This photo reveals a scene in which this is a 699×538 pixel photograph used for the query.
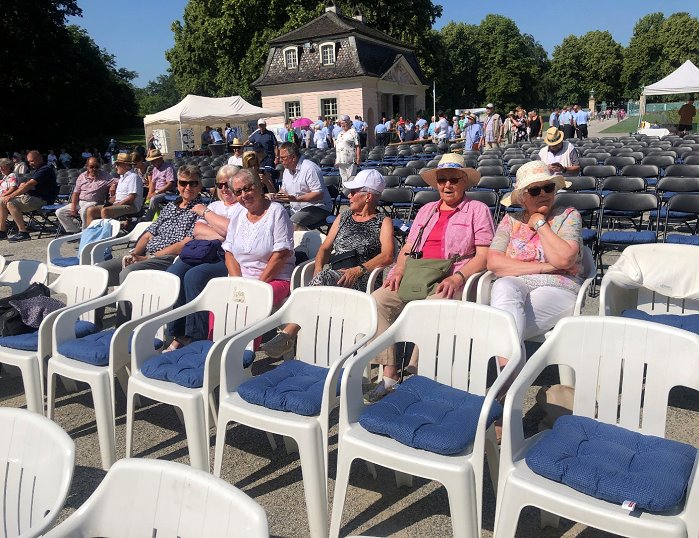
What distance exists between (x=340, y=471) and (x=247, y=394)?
0.63 meters

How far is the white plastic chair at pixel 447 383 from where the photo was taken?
7.49 ft

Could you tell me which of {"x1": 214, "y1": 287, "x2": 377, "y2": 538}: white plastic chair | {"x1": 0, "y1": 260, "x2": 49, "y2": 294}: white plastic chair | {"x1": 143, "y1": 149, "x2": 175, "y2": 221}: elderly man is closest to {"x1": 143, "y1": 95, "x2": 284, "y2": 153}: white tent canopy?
{"x1": 143, "y1": 149, "x2": 175, "y2": 221}: elderly man

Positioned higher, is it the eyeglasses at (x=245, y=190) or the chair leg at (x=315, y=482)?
the eyeglasses at (x=245, y=190)

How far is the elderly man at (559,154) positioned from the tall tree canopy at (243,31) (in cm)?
3349

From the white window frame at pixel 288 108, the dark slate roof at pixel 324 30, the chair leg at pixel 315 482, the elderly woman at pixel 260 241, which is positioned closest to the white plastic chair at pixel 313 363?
the chair leg at pixel 315 482

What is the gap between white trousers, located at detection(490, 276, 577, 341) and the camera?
11.9 ft

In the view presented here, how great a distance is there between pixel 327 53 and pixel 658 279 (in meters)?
34.3

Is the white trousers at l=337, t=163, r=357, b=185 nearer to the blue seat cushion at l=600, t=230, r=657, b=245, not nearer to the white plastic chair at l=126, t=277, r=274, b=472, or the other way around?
the blue seat cushion at l=600, t=230, r=657, b=245

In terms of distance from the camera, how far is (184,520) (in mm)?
1614

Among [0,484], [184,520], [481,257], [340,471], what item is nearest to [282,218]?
[481,257]

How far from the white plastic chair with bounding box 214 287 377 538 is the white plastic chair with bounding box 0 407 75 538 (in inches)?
40.8

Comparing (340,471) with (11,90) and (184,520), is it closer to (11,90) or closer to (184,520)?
(184,520)

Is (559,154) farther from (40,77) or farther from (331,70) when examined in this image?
A: (40,77)

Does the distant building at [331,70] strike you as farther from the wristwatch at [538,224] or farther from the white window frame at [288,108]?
the wristwatch at [538,224]
